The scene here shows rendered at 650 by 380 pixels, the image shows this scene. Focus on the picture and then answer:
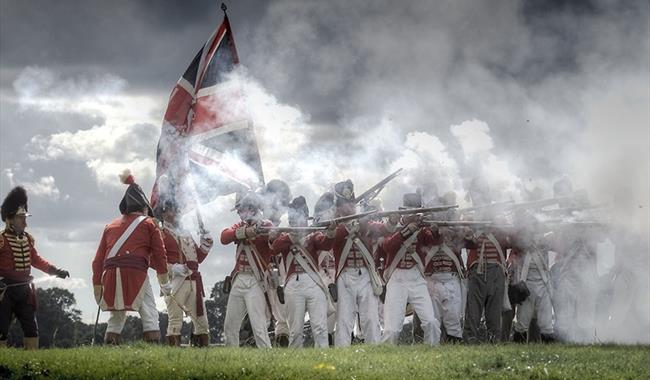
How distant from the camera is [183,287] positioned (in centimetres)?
1529

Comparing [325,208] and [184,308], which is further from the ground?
[325,208]

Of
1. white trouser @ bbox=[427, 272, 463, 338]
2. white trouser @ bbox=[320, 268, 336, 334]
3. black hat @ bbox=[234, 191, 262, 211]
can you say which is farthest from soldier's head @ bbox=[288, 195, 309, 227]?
white trouser @ bbox=[427, 272, 463, 338]

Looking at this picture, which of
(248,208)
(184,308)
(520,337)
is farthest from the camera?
(520,337)

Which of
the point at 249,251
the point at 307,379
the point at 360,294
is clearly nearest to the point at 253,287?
the point at 249,251

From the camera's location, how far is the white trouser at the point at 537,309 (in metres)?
15.7

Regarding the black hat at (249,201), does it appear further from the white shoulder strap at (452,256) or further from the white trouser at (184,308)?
the white shoulder strap at (452,256)

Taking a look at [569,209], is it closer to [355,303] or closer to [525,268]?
[525,268]

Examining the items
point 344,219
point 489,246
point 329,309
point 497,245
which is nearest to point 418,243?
point 489,246

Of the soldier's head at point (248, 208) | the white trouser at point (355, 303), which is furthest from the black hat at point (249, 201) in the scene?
the white trouser at point (355, 303)

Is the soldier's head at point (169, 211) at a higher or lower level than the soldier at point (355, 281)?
higher

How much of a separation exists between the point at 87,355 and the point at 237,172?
5.96 metres

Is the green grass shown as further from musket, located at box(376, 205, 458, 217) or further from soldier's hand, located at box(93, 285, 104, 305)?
musket, located at box(376, 205, 458, 217)

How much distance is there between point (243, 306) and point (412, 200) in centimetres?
338

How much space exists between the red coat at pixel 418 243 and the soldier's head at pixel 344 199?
79cm
